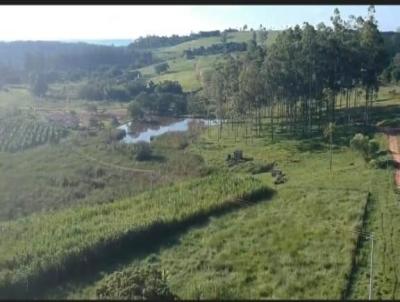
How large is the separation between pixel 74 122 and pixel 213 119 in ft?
37.6

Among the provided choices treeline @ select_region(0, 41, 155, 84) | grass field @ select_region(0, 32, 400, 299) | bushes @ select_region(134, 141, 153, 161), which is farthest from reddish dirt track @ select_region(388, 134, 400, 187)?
treeline @ select_region(0, 41, 155, 84)

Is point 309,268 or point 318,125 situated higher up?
point 318,125

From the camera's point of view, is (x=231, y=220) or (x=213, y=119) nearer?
(x=231, y=220)

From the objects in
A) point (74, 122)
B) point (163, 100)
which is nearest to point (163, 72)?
point (163, 100)

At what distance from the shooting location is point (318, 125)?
31.2 metres

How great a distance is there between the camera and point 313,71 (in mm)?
29172

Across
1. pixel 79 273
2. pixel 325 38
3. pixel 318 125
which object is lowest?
pixel 79 273

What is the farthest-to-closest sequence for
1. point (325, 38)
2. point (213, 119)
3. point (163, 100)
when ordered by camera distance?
1. point (163, 100)
2. point (213, 119)
3. point (325, 38)

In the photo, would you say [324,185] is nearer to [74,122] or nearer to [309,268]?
[309,268]

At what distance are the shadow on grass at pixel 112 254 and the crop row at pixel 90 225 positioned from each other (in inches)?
1.1

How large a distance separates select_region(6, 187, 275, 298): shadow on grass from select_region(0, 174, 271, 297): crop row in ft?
0.10

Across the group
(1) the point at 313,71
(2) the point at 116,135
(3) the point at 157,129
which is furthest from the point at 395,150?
(3) the point at 157,129

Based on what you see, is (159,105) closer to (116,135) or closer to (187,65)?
(116,135)

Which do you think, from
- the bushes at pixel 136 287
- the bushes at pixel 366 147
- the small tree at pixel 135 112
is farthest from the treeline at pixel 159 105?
the bushes at pixel 136 287
